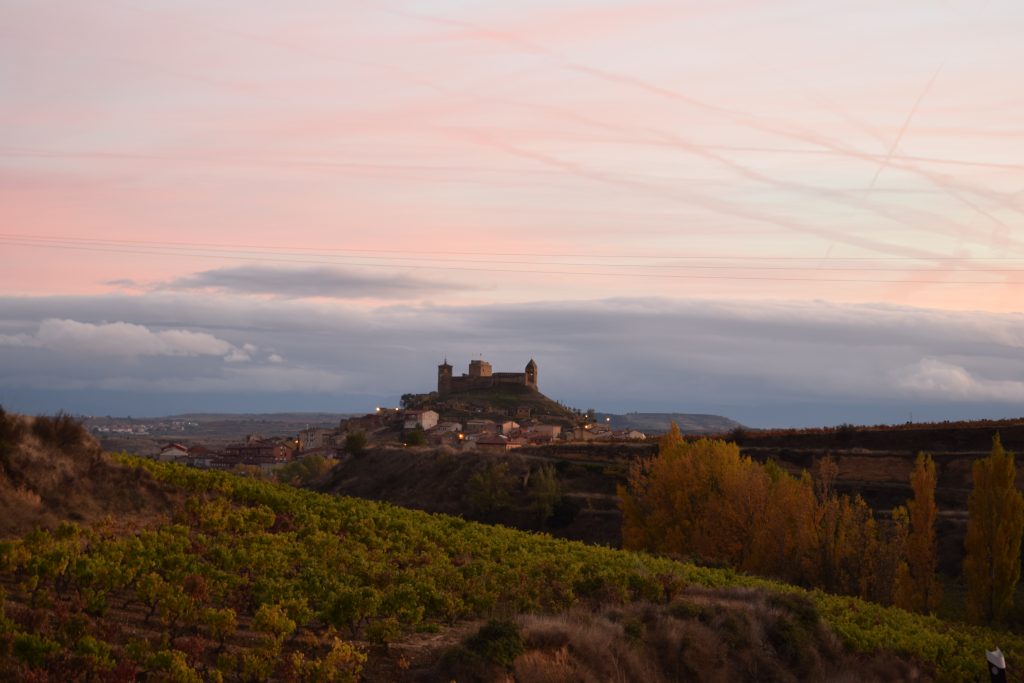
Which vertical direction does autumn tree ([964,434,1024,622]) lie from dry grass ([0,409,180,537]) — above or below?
below

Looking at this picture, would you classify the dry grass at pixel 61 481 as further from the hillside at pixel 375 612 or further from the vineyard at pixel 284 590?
the vineyard at pixel 284 590

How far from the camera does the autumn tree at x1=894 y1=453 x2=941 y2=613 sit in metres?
41.5

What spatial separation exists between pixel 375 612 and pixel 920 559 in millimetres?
32575

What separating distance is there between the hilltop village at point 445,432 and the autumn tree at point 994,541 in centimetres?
5544

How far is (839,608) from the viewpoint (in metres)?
30.2

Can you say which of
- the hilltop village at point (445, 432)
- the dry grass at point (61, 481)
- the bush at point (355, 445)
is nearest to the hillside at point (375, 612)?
the dry grass at point (61, 481)

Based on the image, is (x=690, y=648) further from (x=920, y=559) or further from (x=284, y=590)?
(x=920, y=559)

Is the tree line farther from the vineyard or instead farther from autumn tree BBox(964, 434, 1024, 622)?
the vineyard

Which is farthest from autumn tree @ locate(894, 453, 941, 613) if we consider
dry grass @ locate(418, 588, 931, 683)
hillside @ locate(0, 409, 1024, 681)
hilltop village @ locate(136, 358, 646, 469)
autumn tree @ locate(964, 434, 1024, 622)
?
hilltop village @ locate(136, 358, 646, 469)

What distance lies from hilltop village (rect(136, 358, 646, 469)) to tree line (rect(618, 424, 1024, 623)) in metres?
43.9

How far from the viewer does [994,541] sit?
41250 millimetres

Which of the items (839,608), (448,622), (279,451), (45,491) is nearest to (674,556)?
(839,608)

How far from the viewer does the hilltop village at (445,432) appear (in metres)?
122

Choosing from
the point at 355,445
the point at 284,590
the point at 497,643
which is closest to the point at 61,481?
the point at 284,590
